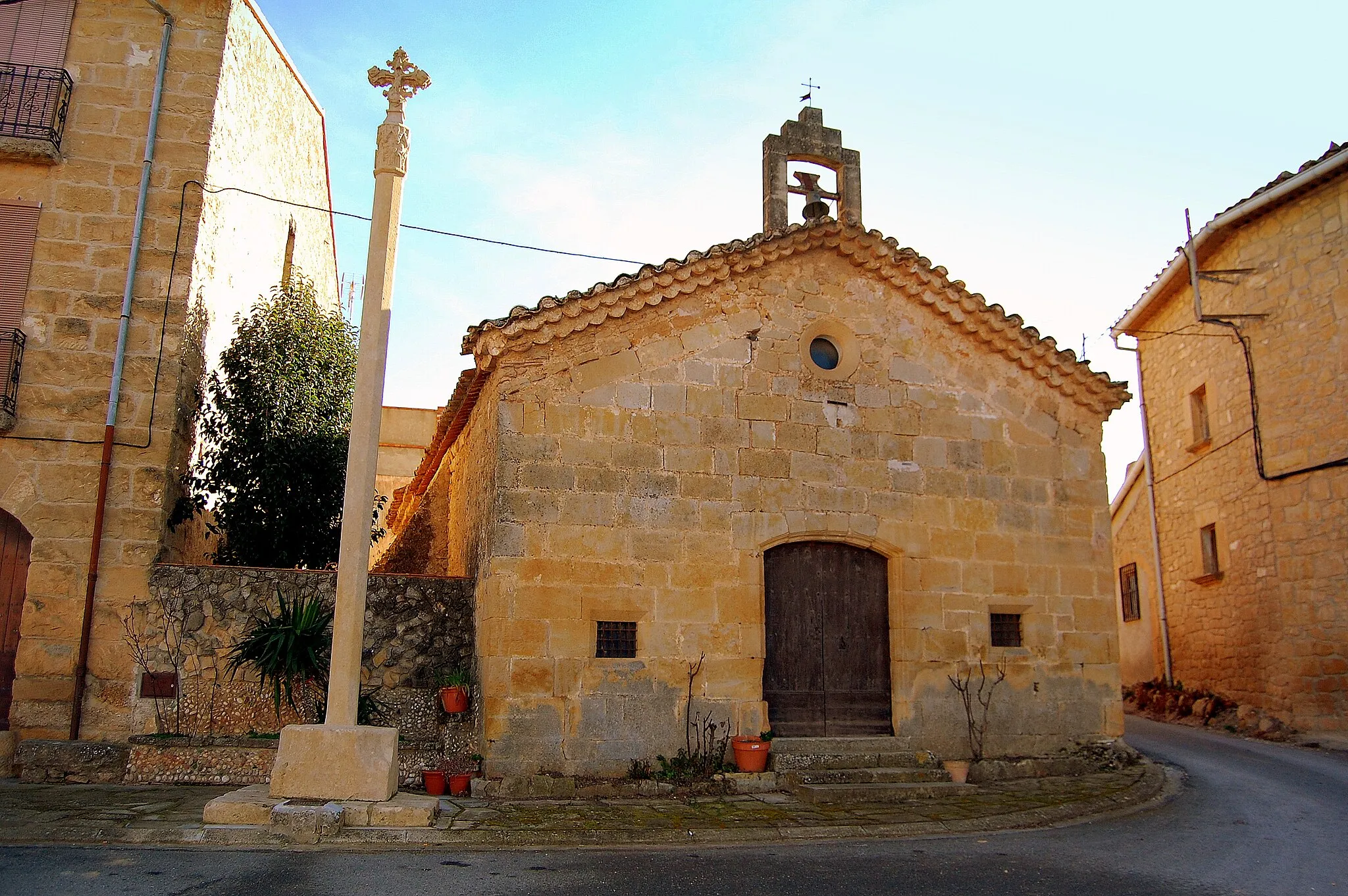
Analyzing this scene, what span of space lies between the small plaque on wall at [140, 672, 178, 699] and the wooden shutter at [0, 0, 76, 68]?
22.6ft

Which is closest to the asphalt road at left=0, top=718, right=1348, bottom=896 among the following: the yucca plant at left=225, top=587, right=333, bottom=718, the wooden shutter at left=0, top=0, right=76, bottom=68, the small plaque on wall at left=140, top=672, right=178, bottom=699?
the yucca plant at left=225, top=587, right=333, bottom=718

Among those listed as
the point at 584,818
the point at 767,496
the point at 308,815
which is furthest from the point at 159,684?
the point at 767,496

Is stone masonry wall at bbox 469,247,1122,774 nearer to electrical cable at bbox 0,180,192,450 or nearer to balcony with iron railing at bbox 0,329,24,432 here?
electrical cable at bbox 0,180,192,450

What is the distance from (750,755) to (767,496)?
2.56 m

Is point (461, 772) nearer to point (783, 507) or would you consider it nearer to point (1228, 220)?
point (783, 507)

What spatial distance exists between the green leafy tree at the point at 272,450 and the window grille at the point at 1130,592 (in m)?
14.8

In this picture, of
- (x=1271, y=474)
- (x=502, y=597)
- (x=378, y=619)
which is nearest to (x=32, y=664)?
(x=378, y=619)

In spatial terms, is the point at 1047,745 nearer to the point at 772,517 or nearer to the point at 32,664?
the point at 772,517

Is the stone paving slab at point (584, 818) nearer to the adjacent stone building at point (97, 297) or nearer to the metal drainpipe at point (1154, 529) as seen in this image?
the adjacent stone building at point (97, 297)

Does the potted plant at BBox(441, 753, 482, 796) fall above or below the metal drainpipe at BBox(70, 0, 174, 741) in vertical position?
below

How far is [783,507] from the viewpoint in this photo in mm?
9984

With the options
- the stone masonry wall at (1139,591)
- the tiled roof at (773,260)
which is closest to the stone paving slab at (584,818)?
the tiled roof at (773,260)

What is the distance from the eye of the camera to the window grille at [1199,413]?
1625 cm

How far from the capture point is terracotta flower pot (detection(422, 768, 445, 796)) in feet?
28.0
